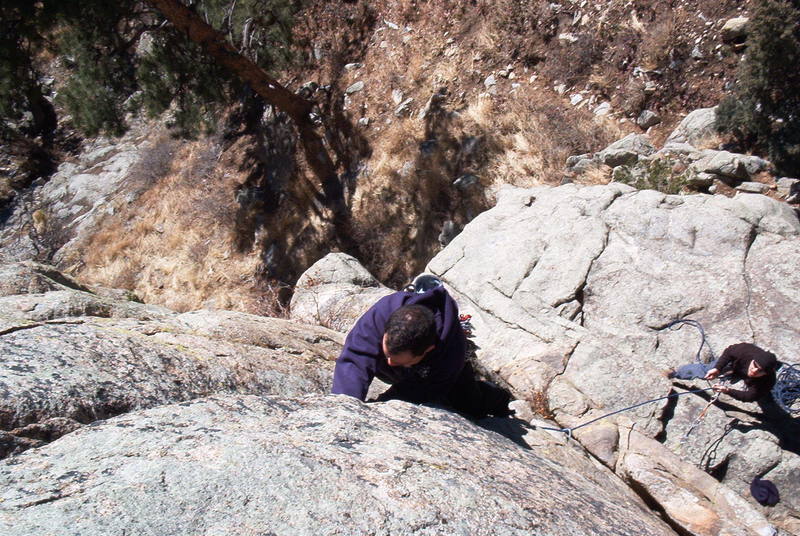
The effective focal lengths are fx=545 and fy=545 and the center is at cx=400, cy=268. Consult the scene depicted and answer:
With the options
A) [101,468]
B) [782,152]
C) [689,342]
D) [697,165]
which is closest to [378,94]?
[697,165]

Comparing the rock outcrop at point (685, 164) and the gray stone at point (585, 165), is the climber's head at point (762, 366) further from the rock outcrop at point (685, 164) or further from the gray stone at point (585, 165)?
the gray stone at point (585, 165)

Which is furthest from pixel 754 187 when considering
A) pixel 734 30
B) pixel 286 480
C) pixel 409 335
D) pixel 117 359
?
pixel 117 359

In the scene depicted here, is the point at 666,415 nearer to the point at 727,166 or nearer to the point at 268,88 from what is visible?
the point at 727,166

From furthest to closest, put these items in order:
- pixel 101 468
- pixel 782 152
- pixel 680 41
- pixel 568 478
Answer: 1. pixel 680 41
2. pixel 782 152
3. pixel 568 478
4. pixel 101 468

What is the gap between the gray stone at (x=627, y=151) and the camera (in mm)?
10273

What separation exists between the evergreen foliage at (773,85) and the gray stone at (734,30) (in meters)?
1.82

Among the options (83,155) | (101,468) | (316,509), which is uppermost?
(83,155)

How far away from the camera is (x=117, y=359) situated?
3299mm

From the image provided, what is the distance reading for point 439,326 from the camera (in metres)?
3.38

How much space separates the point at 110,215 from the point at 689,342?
1629 cm

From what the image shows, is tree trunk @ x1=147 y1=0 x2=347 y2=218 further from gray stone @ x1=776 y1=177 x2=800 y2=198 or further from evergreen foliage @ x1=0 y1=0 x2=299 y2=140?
gray stone @ x1=776 y1=177 x2=800 y2=198

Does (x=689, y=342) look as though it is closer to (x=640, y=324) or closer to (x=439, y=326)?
(x=640, y=324)

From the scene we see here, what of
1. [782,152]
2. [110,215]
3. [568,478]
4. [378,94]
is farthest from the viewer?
[110,215]

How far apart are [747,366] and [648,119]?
6808mm
